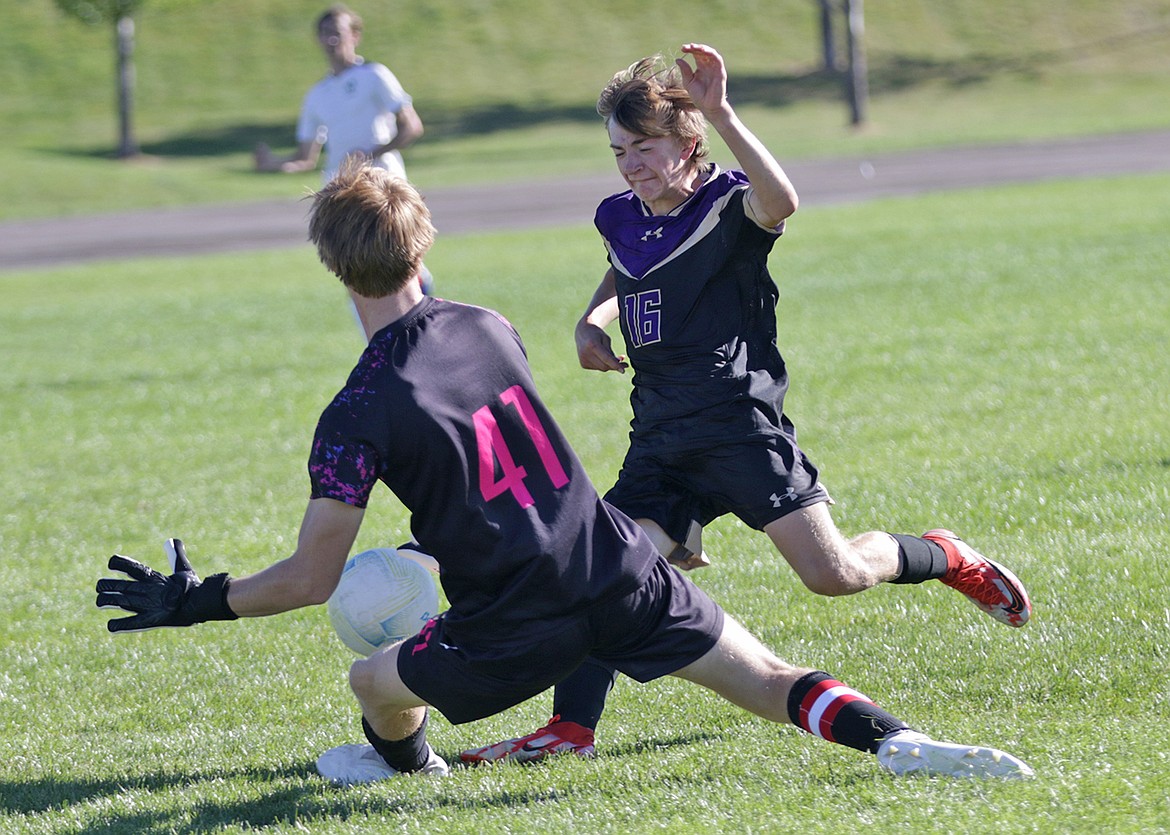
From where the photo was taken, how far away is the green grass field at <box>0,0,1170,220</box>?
38406 millimetres

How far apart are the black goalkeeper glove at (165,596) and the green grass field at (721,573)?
60cm

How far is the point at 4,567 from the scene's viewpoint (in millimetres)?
7160

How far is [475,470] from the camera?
139 inches

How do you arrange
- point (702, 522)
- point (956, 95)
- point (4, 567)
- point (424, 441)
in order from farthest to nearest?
point (956, 95)
point (4, 567)
point (702, 522)
point (424, 441)

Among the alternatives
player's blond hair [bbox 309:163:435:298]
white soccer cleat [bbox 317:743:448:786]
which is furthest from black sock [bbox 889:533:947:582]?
player's blond hair [bbox 309:163:435:298]

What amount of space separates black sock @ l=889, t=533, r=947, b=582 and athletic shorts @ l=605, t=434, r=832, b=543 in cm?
33

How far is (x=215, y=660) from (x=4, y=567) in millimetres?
2172

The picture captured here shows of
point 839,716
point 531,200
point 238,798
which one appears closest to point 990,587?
point 839,716

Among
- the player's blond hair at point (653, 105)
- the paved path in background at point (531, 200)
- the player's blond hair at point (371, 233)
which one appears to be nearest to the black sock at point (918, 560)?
the player's blond hair at point (653, 105)

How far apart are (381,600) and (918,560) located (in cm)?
177

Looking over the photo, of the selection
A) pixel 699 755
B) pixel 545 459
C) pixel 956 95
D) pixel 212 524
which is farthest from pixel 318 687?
pixel 956 95

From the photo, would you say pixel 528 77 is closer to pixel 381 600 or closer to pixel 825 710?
pixel 381 600

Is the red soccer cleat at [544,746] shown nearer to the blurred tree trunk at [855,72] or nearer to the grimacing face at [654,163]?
the grimacing face at [654,163]

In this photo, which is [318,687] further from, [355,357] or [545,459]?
[355,357]
